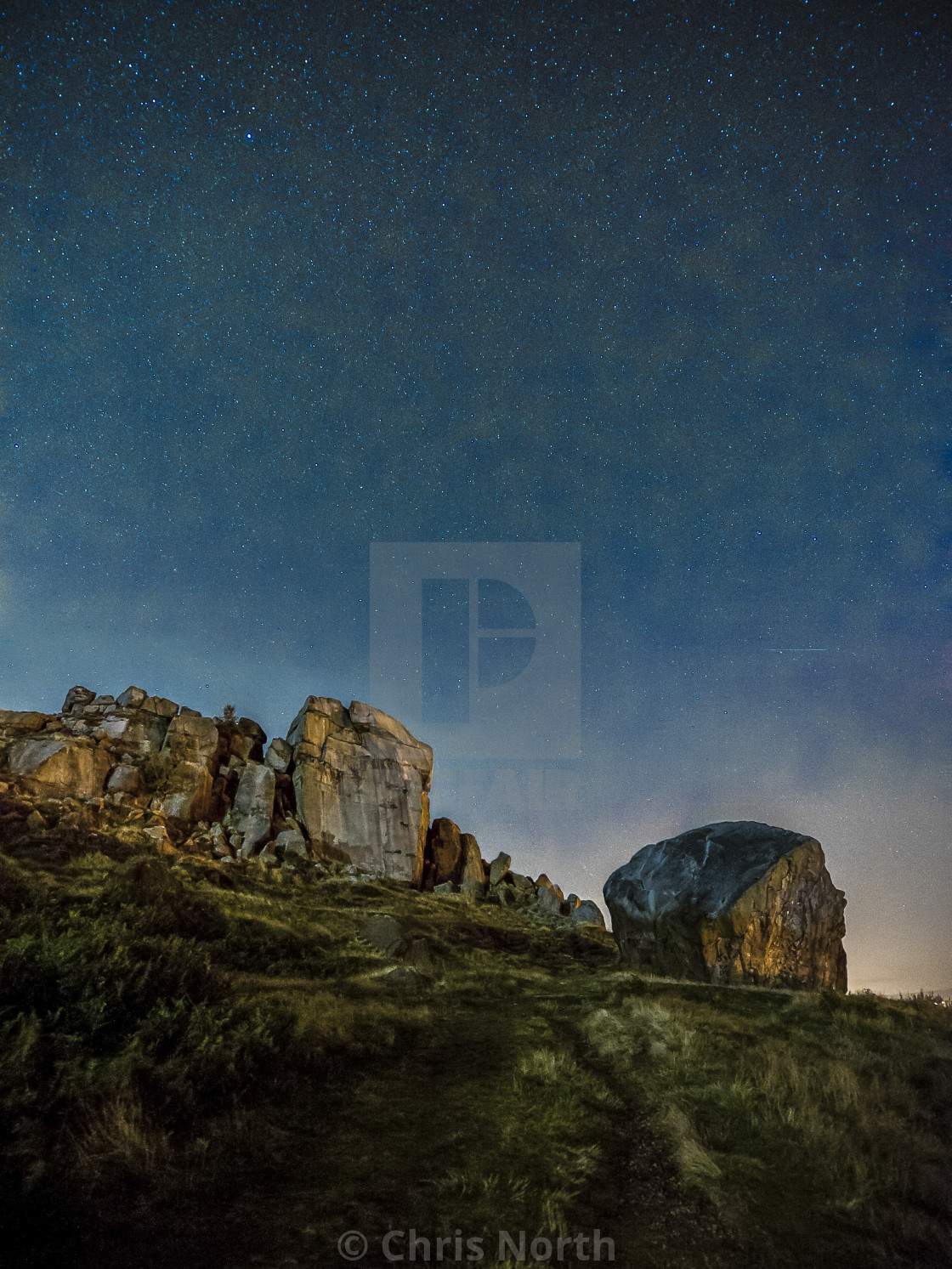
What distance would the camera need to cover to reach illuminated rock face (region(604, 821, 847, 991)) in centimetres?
1669

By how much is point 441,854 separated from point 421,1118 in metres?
42.6

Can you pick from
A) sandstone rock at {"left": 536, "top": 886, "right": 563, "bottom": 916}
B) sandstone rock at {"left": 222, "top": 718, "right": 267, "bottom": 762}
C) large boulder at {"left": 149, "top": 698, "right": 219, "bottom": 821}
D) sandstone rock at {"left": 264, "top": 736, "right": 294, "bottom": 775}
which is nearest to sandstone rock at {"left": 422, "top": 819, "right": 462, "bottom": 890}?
sandstone rock at {"left": 536, "top": 886, "right": 563, "bottom": 916}

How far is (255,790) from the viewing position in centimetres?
4072

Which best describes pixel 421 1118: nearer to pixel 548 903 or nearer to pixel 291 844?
pixel 291 844

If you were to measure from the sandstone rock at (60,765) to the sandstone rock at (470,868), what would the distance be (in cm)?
2614

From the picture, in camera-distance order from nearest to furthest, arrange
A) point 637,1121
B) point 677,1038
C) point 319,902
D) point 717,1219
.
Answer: point 717,1219
point 637,1121
point 677,1038
point 319,902

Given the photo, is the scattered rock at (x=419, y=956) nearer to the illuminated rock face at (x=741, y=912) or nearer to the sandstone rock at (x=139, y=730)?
the illuminated rock face at (x=741, y=912)

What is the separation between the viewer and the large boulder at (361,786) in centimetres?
4191

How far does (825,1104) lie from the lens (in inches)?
282

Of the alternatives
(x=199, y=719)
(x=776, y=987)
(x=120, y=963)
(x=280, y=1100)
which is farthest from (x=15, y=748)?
(x=776, y=987)

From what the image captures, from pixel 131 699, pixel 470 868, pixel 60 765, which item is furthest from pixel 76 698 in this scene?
pixel 470 868

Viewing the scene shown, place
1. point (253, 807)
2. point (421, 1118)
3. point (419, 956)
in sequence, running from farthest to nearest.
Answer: point (253, 807) → point (419, 956) → point (421, 1118)

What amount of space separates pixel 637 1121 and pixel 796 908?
13.0 m

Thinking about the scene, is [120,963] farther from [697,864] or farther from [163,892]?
[697,864]
